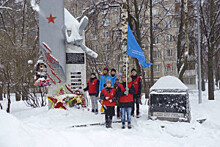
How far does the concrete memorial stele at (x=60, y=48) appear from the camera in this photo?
9047 mm

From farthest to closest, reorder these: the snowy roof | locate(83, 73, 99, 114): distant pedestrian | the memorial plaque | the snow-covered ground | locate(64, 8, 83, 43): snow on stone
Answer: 1. the memorial plaque
2. locate(64, 8, 83, 43): snow on stone
3. locate(83, 73, 99, 114): distant pedestrian
4. the snowy roof
5. the snow-covered ground

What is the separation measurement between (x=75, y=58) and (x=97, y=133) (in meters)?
4.56

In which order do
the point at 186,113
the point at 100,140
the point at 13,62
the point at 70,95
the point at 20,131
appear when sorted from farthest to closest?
the point at 13,62, the point at 70,95, the point at 186,113, the point at 100,140, the point at 20,131

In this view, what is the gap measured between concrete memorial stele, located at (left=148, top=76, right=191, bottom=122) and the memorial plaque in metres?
3.65

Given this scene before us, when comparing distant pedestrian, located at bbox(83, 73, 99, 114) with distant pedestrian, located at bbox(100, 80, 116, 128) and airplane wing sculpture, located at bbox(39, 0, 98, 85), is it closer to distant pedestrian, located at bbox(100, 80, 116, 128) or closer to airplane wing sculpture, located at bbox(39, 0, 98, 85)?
airplane wing sculpture, located at bbox(39, 0, 98, 85)

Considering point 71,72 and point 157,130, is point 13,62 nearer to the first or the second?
point 71,72

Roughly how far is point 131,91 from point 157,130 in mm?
1436

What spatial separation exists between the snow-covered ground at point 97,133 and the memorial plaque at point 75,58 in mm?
2419

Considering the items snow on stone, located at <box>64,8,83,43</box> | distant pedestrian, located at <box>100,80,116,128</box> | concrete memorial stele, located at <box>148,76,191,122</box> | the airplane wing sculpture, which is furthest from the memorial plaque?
concrete memorial stele, located at <box>148,76,191,122</box>

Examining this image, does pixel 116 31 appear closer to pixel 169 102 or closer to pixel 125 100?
pixel 169 102

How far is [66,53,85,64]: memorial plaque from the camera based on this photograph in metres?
9.31

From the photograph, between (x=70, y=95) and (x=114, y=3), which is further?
(x=114, y=3)

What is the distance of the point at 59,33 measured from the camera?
919 cm

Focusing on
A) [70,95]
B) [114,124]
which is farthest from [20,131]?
[70,95]
